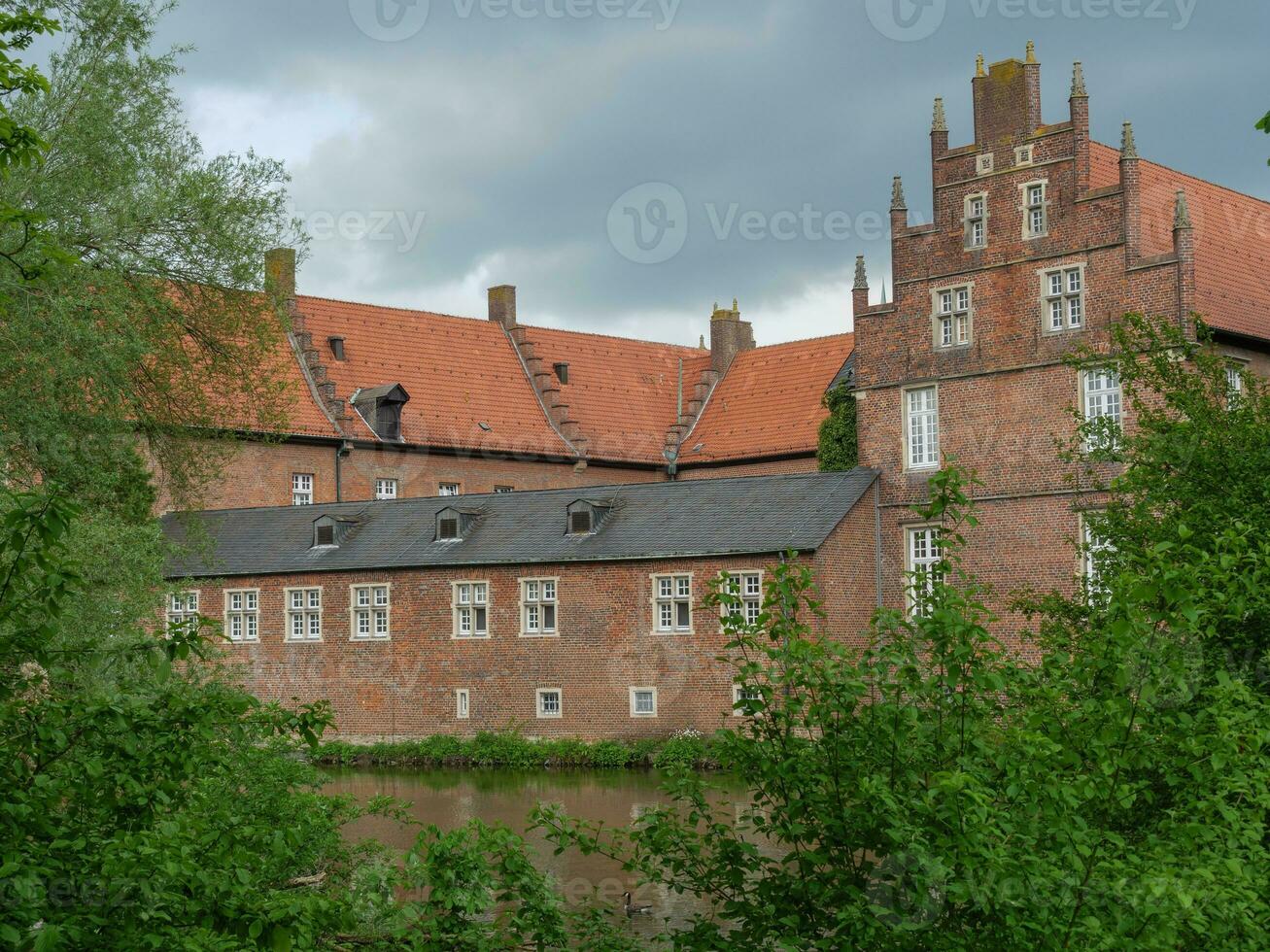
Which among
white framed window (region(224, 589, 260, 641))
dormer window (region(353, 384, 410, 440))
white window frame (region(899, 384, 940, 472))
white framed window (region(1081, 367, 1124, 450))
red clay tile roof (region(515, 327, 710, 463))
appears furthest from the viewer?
red clay tile roof (region(515, 327, 710, 463))

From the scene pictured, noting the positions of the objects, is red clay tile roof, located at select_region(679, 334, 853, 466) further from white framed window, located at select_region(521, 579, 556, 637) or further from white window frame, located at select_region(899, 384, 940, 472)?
white framed window, located at select_region(521, 579, 556, 637)

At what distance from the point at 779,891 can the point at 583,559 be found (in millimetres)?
23406

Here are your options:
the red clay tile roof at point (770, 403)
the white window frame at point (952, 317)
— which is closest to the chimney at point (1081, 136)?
the white window frame at point (952, 317)

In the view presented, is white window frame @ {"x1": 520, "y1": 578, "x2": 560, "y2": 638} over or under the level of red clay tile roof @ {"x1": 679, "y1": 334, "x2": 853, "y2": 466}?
under

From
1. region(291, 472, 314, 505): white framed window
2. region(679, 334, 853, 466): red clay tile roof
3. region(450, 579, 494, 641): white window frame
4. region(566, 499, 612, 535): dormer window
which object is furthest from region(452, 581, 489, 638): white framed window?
region(679, 334, 853, 466): red clay tile roof

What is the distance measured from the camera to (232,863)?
6.13 meters

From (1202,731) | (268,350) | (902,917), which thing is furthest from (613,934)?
(268,350)

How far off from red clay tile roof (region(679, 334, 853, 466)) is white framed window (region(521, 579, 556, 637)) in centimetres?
1350

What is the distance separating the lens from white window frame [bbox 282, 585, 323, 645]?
1312 inches

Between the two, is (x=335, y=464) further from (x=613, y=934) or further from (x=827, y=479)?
(x=613, y=934)

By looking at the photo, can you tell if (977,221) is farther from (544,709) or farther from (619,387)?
(619,387)

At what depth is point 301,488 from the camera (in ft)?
136

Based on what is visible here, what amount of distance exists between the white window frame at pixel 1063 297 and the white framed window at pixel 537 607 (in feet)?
34.9

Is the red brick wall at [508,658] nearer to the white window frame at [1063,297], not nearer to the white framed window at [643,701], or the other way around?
the white framed window at [643,701]
